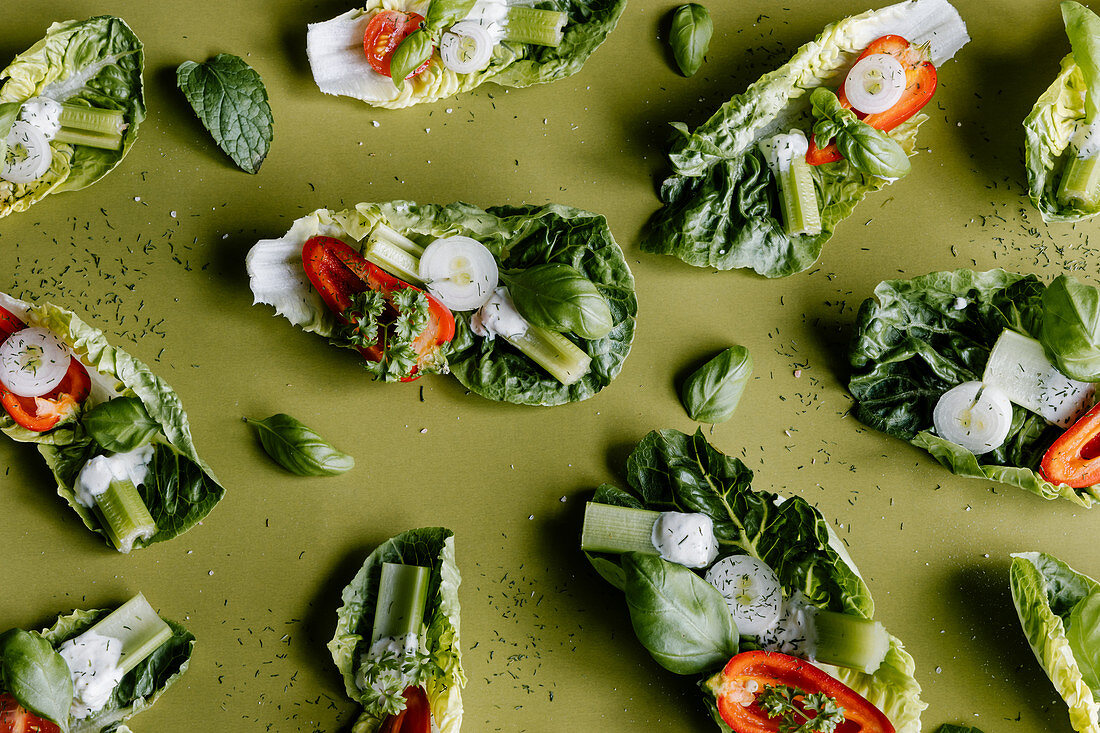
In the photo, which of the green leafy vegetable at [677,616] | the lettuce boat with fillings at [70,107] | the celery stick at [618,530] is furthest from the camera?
the celery stick at [618,530]

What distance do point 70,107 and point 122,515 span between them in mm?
1447

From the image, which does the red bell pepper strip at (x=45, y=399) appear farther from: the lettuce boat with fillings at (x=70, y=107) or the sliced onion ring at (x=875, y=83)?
the sliced onion ring at (x=875, y=83)

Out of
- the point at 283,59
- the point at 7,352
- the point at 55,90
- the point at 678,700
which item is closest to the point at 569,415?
the point at 678,700

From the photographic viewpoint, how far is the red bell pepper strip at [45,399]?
9.38ft

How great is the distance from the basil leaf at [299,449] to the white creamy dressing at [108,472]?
16.8 inches

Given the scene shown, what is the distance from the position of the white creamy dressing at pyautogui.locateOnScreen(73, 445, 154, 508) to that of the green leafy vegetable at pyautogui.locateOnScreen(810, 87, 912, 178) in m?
2.69

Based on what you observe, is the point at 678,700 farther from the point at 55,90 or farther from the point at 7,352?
the point at 55,90

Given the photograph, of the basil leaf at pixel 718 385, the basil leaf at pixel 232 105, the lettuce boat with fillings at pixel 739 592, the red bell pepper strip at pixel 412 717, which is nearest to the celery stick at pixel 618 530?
the lettuce boat with fillings at pixel 739 592

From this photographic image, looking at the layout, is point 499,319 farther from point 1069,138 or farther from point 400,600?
point 1069,138

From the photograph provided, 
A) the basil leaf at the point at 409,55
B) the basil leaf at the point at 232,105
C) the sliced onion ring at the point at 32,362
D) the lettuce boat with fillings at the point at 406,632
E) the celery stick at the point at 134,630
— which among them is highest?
the basil leaf at the point at 409,55

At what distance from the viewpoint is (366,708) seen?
2.93m

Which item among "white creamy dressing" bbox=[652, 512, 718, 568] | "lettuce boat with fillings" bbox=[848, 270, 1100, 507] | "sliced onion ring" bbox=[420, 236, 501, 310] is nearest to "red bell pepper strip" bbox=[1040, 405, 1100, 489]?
"lettuce boat with fillings" bbox=[848, 270, 1100, 507]

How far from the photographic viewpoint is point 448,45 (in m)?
3.06

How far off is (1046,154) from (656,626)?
232cm
